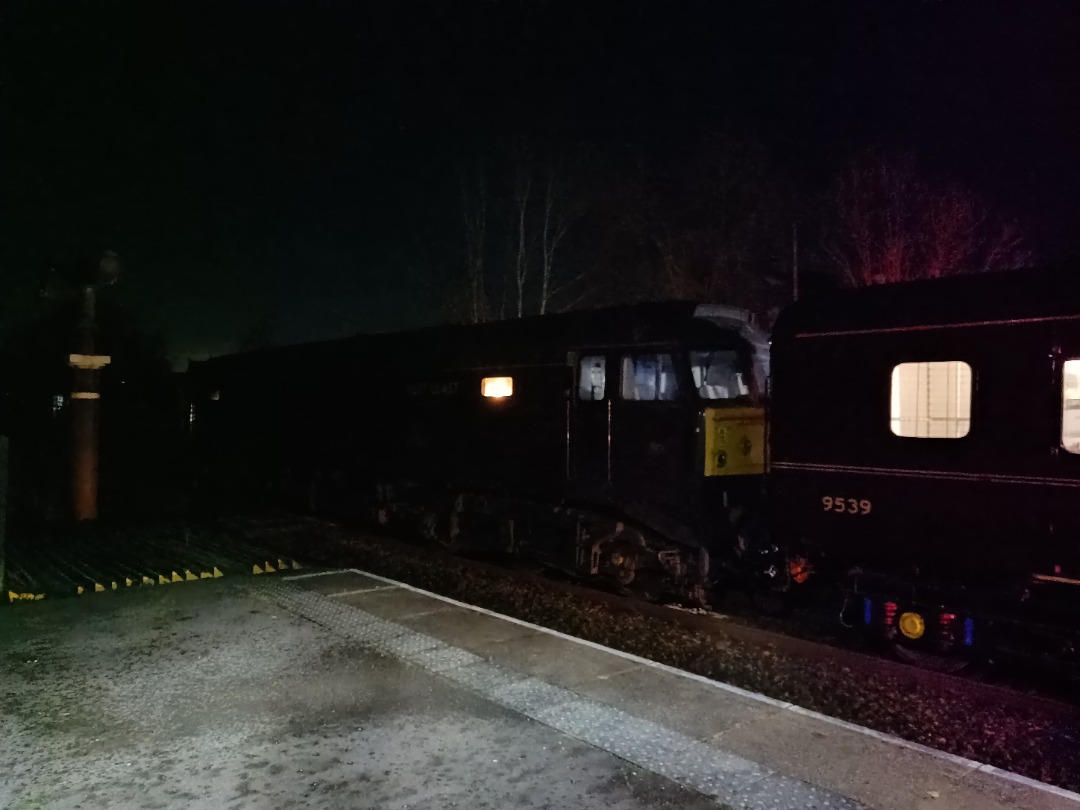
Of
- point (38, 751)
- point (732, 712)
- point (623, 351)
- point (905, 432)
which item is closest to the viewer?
point (38, 751)

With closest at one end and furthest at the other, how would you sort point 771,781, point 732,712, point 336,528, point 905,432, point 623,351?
point 771,781
point 732,712
point 905,432
point 623,351
point 336,528

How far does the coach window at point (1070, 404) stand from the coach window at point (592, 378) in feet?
15.9

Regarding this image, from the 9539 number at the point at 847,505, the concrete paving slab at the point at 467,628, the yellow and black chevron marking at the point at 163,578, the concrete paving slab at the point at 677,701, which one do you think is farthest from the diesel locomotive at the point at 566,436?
the concrete paving slab at the point at 677,701

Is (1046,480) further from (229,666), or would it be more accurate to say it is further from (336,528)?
(336,528)

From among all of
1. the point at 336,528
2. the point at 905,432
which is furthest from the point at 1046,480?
the point at 336,528

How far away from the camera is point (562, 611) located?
30.1 ft

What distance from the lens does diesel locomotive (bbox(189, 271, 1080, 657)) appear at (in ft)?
21.0

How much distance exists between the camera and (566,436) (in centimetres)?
1034

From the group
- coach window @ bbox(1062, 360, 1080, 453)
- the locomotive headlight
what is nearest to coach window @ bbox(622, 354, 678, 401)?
the locomotive headlight

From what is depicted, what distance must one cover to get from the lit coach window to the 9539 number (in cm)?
463

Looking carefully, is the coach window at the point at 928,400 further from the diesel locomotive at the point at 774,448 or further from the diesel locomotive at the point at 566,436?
the diesel locomotive at the point at 566,436

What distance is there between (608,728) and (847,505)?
3.45 m

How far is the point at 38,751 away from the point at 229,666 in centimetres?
157

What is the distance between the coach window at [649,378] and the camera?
926 cm
